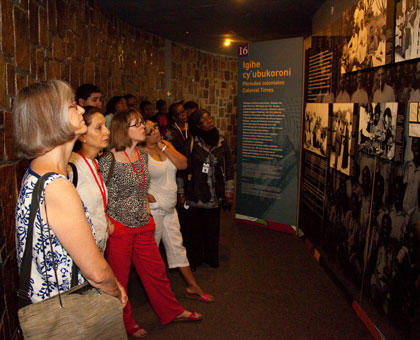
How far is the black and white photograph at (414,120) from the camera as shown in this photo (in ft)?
7.25

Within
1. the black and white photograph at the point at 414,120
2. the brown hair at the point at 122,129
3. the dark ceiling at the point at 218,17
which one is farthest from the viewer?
the dark ceiling at the point at 218,17

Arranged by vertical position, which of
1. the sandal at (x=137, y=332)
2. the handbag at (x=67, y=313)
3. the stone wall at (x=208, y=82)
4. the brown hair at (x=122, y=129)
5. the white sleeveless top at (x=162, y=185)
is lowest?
the sandal at (x=137, y=332)

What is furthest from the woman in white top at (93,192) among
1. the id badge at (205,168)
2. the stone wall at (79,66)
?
the id badge at (205,168)

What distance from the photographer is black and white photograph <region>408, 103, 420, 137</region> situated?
2209 millimetres

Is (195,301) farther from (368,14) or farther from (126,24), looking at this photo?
(126,24)

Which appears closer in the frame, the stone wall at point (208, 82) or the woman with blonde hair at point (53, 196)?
the woman with blonde hair at point (53, 196)

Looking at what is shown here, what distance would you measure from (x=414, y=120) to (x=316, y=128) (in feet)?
7.41

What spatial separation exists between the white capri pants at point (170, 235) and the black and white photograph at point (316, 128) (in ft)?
6.27

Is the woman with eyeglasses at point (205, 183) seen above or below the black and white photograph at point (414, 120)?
below

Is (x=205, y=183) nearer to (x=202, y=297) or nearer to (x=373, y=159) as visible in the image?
(x=202, y=297)

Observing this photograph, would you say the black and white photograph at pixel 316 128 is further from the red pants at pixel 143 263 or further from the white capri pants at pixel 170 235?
the red pants at pixel 143 263

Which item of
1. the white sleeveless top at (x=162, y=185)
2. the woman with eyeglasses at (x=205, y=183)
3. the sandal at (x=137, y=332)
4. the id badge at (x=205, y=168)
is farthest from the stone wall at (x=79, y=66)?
the id badge at (x=205, y=168)

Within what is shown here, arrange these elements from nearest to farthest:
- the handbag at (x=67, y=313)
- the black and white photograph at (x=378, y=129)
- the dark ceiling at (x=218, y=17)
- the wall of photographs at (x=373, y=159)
A: 1. the handbag at (x=67, y=313)
2. the wall of photographs at (x=373, y=159)
3. the black and white photograph at (x=378, y=129)
4. the dark ceiling at (x=218, y=17)

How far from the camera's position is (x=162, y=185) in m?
3.18
